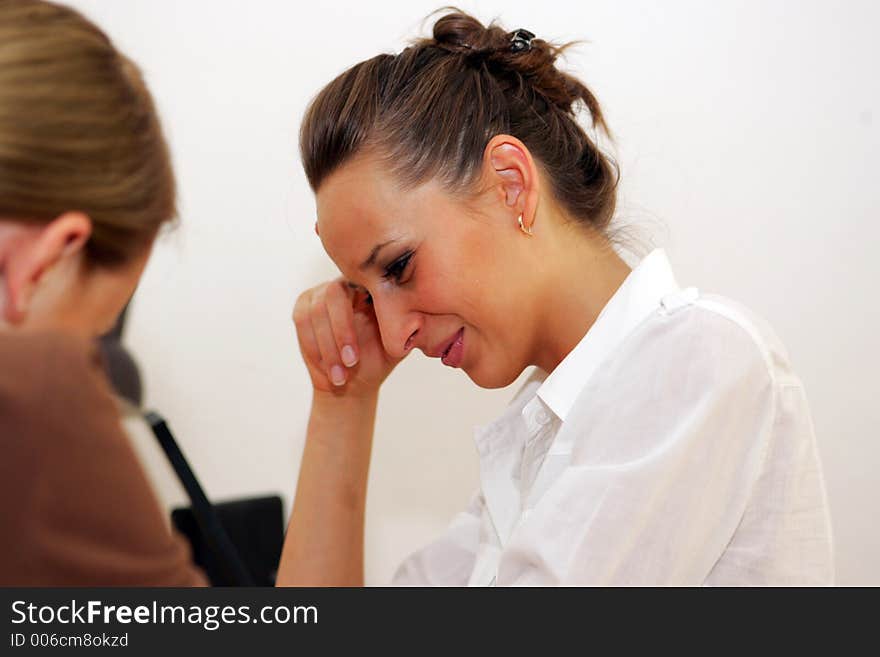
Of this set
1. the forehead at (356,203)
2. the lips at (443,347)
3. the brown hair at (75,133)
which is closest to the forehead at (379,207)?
the forehead at (356,203)

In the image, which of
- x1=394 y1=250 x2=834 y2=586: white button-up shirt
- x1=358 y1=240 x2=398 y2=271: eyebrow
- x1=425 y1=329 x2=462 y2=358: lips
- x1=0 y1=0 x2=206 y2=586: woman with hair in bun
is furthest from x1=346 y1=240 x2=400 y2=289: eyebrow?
x1=0 y1=0 x2=206 y2=586: woman with hair in bun

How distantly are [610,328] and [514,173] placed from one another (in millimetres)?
171

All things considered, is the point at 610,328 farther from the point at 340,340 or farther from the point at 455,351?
the point at 340,340

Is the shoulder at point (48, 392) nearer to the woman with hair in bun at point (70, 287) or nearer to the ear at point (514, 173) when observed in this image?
the woman with hair in bun at point (70, 287)

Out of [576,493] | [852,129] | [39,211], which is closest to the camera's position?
[39,211]

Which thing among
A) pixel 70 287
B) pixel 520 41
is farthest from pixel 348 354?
pixel 70 287

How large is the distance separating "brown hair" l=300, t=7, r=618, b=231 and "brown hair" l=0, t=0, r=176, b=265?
0.39 m

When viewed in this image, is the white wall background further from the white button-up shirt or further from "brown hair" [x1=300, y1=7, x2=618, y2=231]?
the white button-up shirt

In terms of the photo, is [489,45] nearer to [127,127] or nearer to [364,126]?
[364,126]

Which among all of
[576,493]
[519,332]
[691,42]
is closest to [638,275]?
[519,332]

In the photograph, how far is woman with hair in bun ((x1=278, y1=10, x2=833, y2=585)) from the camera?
29.4 inches

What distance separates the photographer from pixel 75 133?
0.47 m

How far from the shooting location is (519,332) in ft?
3.07

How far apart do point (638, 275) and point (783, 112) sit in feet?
1.65
